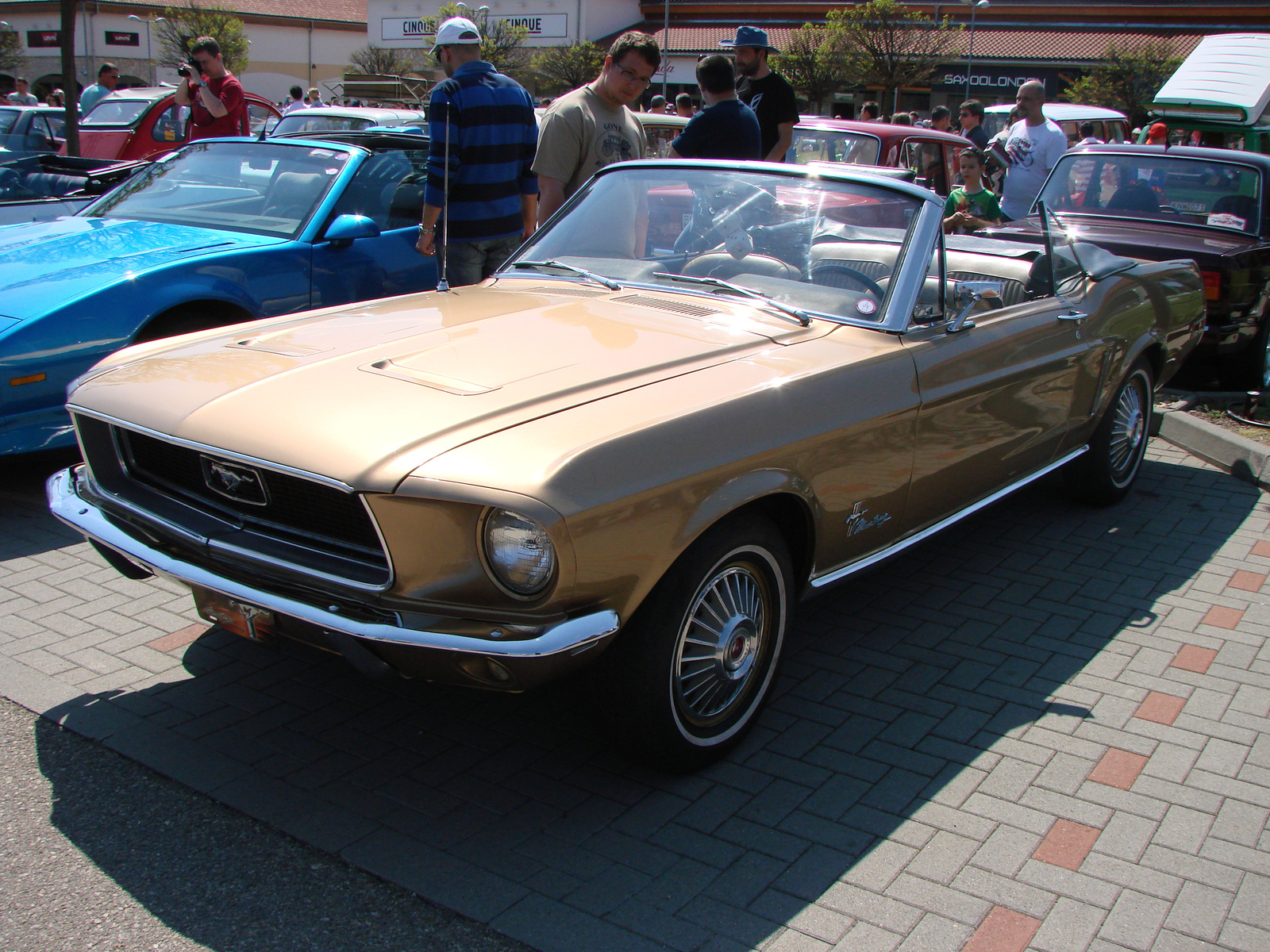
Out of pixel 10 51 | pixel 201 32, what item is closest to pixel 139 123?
pixel 201 32

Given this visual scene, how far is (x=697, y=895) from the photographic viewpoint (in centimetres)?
258

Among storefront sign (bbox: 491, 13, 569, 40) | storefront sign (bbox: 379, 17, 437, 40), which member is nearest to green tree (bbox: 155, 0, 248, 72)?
storefront sign (bbox: 379, 17, 437, 40)

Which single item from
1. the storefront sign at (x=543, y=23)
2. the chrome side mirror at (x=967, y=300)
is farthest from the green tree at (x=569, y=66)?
the chrome side mirror at (x=967, y=300)

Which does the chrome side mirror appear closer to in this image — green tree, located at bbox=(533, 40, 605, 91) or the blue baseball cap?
the blue baseball cap

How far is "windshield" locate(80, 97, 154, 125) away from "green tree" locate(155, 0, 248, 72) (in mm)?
28555

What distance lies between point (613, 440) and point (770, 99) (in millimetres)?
5532

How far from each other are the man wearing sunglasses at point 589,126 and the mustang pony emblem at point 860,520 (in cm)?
289

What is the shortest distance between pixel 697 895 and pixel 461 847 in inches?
24.1

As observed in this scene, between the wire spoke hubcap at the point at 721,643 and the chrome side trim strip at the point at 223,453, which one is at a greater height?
the chrome side trim strip at the point at 223,453

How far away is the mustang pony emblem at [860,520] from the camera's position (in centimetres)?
336

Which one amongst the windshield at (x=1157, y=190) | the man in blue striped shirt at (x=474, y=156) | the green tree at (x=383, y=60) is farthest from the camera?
the green tree at (x=383, y=60)

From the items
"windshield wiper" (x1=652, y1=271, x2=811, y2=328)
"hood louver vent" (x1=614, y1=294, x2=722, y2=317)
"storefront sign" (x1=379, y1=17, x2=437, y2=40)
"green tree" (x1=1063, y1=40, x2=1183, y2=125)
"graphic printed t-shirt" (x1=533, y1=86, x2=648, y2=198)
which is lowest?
"hood louver vent" (x1=614, y1=294, x2=722, y2=317)

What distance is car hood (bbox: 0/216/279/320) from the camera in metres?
4.84

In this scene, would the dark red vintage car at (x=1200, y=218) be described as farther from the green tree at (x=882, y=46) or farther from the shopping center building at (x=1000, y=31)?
the shopping center building at (x=1000, y=31)
